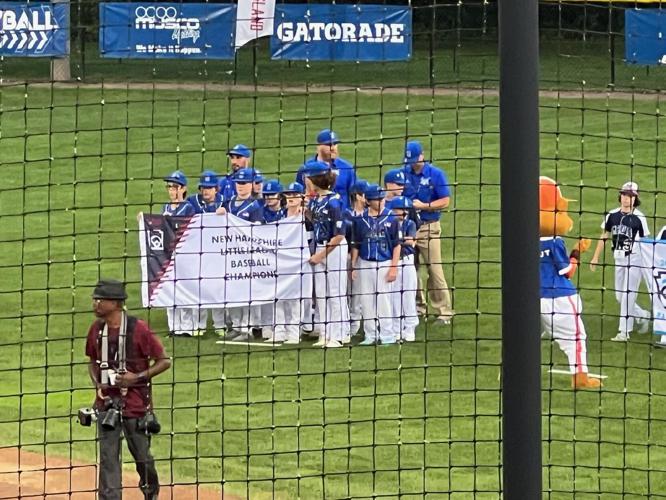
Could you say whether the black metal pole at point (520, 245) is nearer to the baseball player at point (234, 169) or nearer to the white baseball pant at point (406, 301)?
the white baseball pant at point (406, 301)

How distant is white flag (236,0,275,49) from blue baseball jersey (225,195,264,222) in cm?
969

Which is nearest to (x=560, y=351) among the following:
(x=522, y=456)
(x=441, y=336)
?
(x=441, y=336)

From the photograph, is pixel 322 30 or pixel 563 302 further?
pixel 322 30

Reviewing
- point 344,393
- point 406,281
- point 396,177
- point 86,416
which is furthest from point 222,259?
point 86,416

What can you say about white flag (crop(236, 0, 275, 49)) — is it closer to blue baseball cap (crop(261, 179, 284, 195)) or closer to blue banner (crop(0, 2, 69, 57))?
blue banner (crop(0, 2, 69, 57))

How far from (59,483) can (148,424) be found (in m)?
1.51

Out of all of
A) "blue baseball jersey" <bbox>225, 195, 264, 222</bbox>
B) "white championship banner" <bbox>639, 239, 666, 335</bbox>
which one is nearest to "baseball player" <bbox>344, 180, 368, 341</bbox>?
"blue baseball jersey" <bbox>225, 195, 264, 222</bbox>

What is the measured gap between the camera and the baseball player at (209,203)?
567 inches

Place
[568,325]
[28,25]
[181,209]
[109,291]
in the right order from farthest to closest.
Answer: [28,25] → [181,209] → [568,325] → [109,291]

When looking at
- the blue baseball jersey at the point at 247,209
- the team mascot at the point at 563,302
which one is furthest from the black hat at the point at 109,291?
the blue baseball jersey at the point at 247,209

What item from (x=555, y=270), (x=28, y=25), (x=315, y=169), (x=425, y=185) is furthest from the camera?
(x=28, y=25)

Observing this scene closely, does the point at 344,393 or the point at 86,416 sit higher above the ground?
the point at 86,416

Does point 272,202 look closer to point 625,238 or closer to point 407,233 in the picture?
point 407,233

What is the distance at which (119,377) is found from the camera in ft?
29.6
